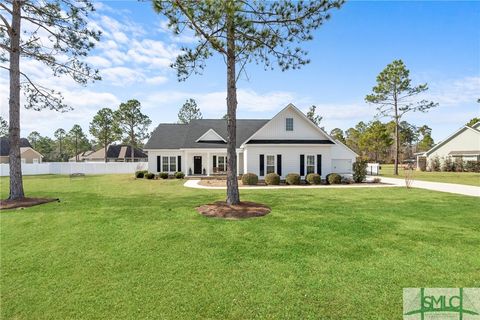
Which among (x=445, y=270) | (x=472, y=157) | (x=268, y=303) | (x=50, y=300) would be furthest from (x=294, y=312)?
(x=472, y=157)

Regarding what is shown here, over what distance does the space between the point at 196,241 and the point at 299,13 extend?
7571mm

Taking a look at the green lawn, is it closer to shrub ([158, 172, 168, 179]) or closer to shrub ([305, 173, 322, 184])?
shrub ([305, 173, 322, 184])

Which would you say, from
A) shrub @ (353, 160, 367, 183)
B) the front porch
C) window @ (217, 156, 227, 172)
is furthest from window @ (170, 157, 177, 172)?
shrub @ (353, 160, 367, 183)

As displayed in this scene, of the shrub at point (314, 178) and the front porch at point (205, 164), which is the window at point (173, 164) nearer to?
the front porch at point (205, 164)

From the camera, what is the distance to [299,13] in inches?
315

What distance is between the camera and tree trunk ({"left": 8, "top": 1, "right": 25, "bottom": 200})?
11383 mm

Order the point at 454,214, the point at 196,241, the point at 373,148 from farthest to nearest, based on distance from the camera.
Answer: the point at 373,148 < the point at 454,214 < the point at 196,241

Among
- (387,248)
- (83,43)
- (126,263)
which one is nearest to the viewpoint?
(126,263)

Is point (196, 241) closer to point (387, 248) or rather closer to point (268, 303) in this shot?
point (268, 303)

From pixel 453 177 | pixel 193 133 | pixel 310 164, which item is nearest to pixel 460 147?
pixel 453 177

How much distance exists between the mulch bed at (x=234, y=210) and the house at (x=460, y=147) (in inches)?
1491

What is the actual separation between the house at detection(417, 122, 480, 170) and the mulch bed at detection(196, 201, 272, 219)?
124ft

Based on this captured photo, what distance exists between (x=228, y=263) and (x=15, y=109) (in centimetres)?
1286

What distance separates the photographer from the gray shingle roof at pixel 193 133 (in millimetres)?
25547
